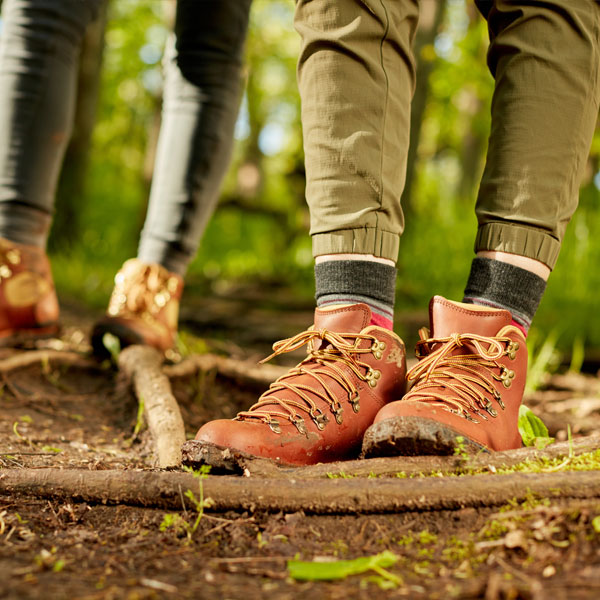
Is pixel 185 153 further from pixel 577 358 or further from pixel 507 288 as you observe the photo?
pixel 577 358

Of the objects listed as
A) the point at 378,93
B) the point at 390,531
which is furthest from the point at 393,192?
the point at 390,531

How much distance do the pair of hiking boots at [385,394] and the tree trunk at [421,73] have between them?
3.58 metres

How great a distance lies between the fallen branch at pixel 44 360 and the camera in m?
2.11

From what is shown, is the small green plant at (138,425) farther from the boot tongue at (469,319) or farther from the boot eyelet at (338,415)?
the boot tongue at (469,319)

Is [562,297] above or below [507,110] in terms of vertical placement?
below

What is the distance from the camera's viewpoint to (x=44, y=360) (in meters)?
2.23

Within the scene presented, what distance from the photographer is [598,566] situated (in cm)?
87

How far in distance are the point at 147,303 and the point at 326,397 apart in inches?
52.4

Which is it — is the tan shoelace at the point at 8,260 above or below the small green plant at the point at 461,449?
above

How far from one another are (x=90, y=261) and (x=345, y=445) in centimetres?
540

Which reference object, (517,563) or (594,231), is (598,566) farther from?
(594,231)

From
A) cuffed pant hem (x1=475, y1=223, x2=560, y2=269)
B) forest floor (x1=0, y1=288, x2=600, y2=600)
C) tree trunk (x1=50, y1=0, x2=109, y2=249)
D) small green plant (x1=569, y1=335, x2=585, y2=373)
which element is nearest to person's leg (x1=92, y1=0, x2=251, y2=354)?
forest floor (x1=0, y1=288, x2=600, y2=600)

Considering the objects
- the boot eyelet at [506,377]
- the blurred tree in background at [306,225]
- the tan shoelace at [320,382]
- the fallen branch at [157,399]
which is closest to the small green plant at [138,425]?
the fallen branch at [157,399]

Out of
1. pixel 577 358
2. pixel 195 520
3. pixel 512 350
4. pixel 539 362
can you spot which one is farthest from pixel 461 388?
pixel 577 358
